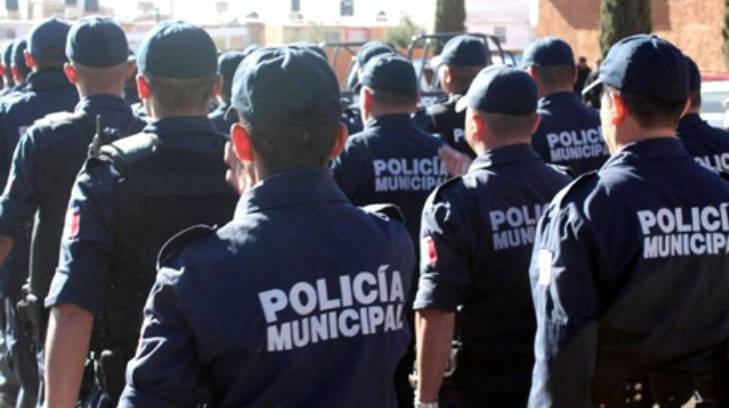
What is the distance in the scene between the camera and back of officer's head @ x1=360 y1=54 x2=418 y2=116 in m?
5.84

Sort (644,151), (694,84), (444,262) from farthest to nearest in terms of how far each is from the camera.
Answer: (694,84)
(444,262)
(644,151)

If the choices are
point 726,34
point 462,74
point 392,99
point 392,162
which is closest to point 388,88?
point 392,99

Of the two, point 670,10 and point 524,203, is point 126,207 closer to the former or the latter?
point 524,203

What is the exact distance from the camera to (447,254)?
13.8ft

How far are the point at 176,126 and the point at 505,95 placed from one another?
54.7 inches

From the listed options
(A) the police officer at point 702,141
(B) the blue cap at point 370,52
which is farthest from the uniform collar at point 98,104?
(B) the blue cap at point 370,52

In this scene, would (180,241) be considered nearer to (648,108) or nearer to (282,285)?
(282,285)

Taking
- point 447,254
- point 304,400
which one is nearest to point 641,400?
point 447,254

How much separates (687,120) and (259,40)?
53.4 meters

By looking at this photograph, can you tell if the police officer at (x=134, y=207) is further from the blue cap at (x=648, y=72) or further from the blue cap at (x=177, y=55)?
the blue cap at (x=648, y=72)

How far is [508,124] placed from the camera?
4449 mm

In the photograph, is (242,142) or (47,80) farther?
(47,80)

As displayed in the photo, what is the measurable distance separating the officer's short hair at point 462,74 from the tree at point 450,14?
30898 mm

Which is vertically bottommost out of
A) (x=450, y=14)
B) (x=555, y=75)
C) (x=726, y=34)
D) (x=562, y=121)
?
(x=450, y=14)
